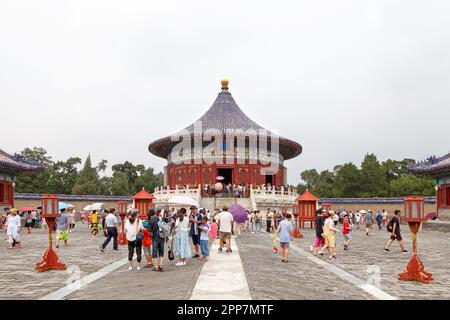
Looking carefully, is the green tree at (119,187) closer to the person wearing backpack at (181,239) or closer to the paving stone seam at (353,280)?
the paving stone seam at (353,280)

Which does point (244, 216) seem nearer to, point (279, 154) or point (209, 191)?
point (209, 191)

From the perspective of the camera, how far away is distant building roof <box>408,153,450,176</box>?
31.0 meters

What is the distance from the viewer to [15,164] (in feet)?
107

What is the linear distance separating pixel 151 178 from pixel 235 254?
64952 mm

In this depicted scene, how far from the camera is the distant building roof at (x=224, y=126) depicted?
141ft

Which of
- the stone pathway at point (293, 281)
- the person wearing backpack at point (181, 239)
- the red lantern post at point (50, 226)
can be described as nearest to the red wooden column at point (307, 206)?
the stone pathway at point (293, 281)

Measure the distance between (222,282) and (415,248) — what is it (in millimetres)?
4200

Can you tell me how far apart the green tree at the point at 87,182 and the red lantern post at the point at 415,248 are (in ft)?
175

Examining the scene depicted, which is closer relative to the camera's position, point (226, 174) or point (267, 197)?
point (267, 197)

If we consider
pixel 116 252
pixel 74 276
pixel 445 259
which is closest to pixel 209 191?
pixel 116 252

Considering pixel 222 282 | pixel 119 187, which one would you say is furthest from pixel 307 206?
pixel 119 187

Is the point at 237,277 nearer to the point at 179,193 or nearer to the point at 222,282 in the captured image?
the point at 222,282

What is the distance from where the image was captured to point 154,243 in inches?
413

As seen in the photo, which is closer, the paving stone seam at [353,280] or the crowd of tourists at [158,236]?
the paving stone seam at [353,280]
